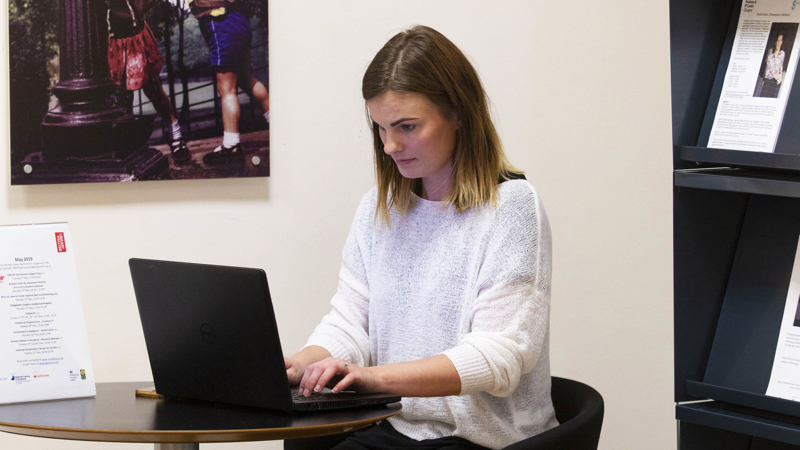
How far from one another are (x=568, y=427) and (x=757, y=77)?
84 cm

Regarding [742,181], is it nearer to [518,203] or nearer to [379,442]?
[518,203]

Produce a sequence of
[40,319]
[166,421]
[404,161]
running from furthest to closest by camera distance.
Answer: [404,161] → [40,319] → [166,421]

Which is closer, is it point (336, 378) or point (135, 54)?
point (336, 378)

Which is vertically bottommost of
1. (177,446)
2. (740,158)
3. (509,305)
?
(177,446)

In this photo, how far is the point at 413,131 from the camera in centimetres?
199

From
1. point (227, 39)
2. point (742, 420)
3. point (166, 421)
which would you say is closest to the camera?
point (166, 421)

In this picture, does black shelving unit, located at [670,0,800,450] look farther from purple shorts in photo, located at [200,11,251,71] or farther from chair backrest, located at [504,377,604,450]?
purple shorts in photo, located at [200,11,251,71]

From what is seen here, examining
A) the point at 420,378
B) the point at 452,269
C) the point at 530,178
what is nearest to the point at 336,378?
the point at 420,378

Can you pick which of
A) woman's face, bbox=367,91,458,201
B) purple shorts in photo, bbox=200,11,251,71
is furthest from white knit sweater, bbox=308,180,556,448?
purple shorts in photo, bbox=200,11,251,71

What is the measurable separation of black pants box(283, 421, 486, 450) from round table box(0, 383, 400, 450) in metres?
0.30

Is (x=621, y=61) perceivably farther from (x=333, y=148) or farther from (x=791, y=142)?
(x=791, y=142)

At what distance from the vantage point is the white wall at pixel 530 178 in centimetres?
273

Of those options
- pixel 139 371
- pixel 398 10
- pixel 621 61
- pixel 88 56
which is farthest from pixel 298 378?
pixel 621 61

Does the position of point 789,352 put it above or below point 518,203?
below
